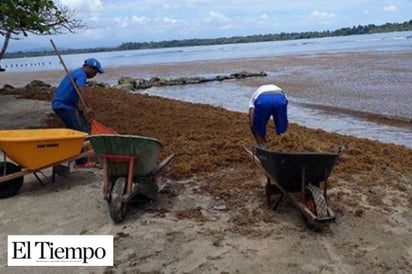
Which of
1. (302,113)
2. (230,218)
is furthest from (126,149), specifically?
(302,113)

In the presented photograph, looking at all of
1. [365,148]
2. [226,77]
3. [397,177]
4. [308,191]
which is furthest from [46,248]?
[226,77]

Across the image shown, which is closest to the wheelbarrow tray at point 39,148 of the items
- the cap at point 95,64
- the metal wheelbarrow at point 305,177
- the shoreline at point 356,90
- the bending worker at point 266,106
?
the cap at point 95,64

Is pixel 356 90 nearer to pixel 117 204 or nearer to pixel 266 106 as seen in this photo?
pixel 266 106

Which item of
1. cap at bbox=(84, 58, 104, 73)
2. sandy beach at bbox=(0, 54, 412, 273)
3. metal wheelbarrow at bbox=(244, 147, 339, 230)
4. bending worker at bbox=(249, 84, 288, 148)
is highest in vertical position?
cap at bbox=(84, 58, 104, 73)

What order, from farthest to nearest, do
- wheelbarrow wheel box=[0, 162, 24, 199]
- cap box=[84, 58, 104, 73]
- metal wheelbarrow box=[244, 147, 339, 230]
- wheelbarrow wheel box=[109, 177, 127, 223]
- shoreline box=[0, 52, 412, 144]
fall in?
shoreline box=[0, 52, 412, 144] → cap box=[84, 58, 104, 73] → wheelbarrow wheel box=[0, 162, 24, 199] → wheelbarrow wheel box=[109, 177, 127, 223] → metal wheelbarrow box=[244, 147, 339, 230]

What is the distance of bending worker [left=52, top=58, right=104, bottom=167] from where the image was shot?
710 cm

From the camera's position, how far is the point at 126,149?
5.45m

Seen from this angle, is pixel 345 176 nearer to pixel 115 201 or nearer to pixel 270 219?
pixel 270 219

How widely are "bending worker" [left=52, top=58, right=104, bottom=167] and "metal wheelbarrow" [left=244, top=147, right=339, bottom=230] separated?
9.39 ft

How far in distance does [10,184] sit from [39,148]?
80 centimetres

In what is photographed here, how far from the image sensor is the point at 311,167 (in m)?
5.17

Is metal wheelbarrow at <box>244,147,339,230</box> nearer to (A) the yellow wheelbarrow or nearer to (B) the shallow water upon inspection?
(A) the yellow wheelbarrow

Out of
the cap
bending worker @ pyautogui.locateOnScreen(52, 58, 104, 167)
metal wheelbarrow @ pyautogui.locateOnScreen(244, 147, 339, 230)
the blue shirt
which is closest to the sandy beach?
metal wheelbarrow @ pyautogui.locateOnScreen(244, 147, 339, 230)

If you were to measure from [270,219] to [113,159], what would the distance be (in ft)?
5.99
